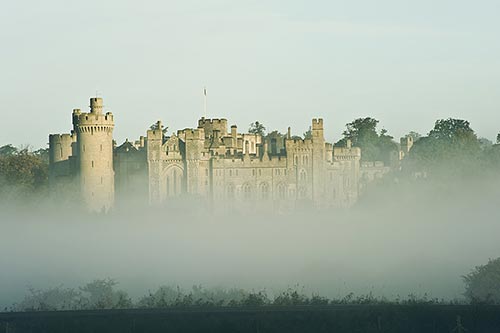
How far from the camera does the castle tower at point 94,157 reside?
3912 inches

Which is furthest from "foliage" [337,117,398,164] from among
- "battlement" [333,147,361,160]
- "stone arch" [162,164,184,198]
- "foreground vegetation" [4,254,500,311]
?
"foreground vegetation" [4,254,500,311]

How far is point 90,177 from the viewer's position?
3912 inches

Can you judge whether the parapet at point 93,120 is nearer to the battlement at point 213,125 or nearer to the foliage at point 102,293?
the battlement at point 213,125

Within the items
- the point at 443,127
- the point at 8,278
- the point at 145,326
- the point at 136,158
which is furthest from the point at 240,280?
the point at 443,127

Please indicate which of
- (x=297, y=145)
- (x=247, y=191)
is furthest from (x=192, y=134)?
(x=297, y=145)

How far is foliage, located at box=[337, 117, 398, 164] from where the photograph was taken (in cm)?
13575

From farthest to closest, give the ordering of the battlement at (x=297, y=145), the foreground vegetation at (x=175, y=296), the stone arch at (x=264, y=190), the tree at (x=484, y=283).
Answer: the battlement at (x=297, y=145), the stone arch at (x=264, y=190), the tree at (x=484, y=283), the foreground vegetation at (x=175, y=296)

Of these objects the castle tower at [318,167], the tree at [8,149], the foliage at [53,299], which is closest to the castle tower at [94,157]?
the castle tower at [318,167]

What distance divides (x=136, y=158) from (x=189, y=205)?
5.50 m

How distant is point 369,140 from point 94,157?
4469cm

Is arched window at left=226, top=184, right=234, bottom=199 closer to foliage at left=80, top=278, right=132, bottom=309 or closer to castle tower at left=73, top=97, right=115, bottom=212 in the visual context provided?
castle tower at left=73, top=97, right=115, bottom=212

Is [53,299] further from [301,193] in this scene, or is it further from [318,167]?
[318,167]

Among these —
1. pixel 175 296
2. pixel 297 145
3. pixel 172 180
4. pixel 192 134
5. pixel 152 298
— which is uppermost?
pixel 192 134

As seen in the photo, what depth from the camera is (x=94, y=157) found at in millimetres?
99438
